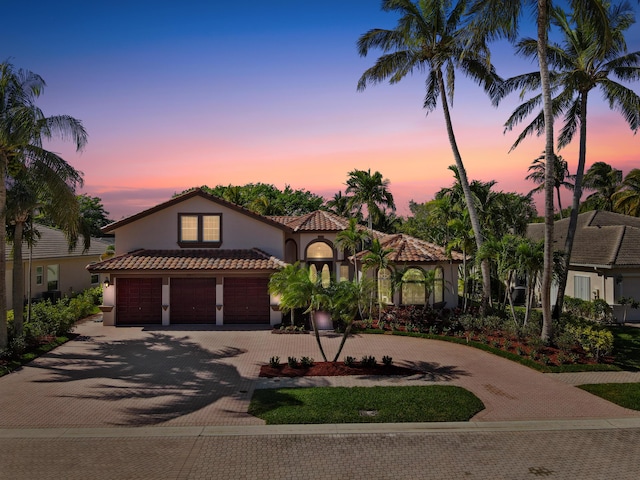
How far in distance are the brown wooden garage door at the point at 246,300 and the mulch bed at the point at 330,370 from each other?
8.41 meters

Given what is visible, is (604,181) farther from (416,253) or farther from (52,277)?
(52,277)

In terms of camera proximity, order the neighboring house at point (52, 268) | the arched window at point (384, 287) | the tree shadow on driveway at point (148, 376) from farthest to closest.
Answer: the neighboring house at point (52, 268)
the arched window at point (384, 287)
the tree shadow on driveway at point (148, 376)

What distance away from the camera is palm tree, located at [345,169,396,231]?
34.7 m

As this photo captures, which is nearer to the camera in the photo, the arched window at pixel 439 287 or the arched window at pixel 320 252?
the arched window at pixel 439 287

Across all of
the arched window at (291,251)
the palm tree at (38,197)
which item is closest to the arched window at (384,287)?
the arched window at (291,251)

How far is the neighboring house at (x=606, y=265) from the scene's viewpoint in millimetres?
24672

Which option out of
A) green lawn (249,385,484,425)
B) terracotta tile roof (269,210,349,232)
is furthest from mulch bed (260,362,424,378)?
terracotta tile roof (269,210,349,232)

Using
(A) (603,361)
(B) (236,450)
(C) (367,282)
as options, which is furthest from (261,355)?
(A) (603,361)

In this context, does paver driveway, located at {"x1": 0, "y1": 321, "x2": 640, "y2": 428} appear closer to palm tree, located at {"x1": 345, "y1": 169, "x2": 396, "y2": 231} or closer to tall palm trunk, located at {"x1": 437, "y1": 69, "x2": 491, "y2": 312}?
tall palm trunk, located at {"x1": 437, "y1": 69, "x2": 491, "y2": 312}

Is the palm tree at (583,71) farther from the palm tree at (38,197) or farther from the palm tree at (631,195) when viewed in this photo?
the palm tree at (631,195)

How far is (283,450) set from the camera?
395 inches

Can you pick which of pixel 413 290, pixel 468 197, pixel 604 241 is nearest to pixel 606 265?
pixel 604 241

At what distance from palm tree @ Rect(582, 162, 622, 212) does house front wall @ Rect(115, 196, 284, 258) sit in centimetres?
4207

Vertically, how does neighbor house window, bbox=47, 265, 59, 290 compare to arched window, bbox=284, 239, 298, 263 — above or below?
below
